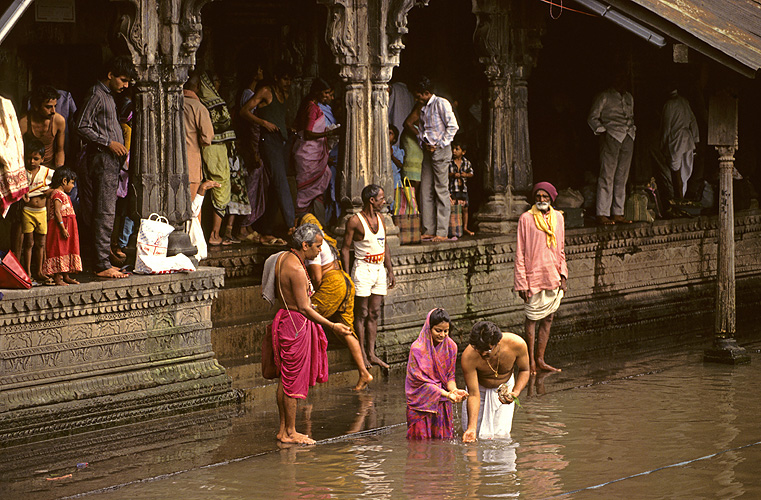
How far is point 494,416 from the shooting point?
9.45m

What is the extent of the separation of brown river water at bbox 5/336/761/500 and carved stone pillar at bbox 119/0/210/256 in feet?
5.82

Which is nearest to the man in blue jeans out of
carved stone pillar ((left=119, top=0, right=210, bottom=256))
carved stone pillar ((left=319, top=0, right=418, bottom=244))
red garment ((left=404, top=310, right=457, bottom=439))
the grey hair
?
carved stone pillar ((left=319, top=0, right=418, bottom=244))

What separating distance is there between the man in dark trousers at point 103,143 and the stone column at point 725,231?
5.46 meters

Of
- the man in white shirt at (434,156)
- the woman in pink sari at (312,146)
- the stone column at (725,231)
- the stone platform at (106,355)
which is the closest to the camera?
the stone platform at (106,355)

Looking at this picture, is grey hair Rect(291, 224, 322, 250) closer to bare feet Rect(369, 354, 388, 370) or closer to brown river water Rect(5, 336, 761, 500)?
Result: brown river water Rect(5, 336, 761, 500)

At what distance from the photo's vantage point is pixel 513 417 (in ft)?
33.7

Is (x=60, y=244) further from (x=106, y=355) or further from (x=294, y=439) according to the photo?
(x=294, y=439)

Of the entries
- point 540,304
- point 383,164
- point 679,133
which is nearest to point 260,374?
point 383,164

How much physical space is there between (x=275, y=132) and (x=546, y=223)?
285 cm

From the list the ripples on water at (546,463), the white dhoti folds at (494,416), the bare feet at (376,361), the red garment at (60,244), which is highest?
the red garment at (60,244)

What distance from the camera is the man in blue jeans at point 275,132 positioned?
42.4ft

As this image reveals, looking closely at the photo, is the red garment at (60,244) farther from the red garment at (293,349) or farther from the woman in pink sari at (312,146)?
Result: the woman in pink sari at (312,146)

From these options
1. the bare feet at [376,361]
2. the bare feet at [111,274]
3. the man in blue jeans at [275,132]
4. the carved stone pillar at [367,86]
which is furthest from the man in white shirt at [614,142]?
the bare feet at [111,274]

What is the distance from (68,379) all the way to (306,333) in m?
1.85
